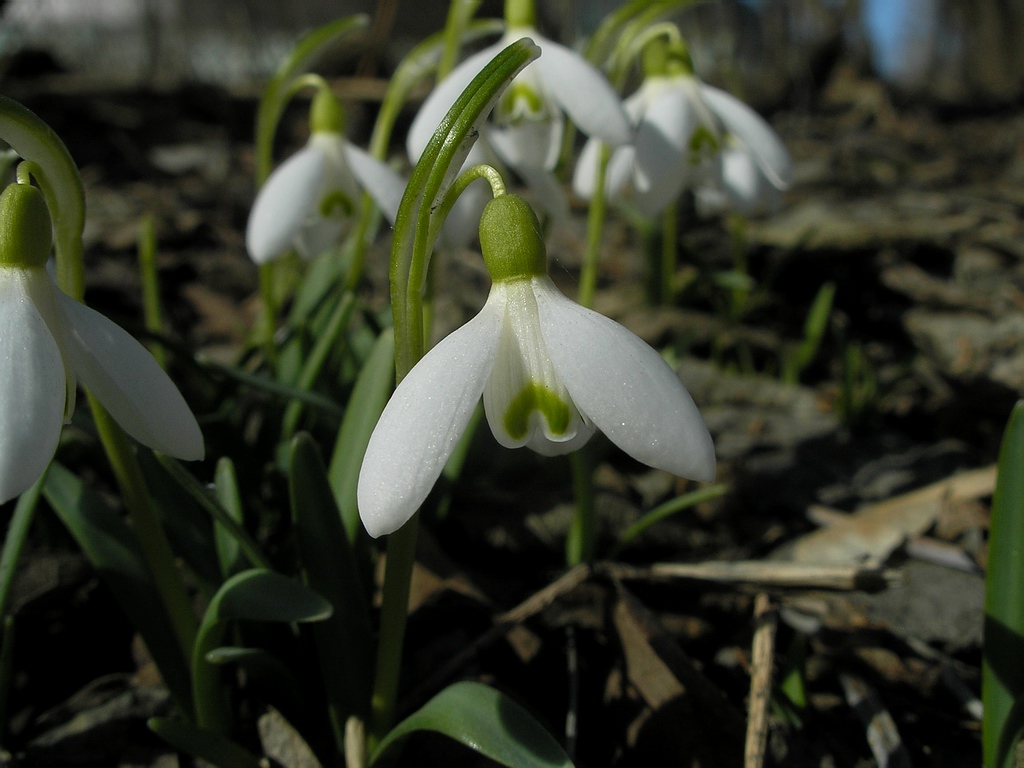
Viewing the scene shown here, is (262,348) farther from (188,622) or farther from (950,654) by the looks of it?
(950,654)

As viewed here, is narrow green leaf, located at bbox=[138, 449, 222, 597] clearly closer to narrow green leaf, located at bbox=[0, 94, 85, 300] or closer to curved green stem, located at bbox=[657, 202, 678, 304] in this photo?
narrow green leaf, located at bbox=[0, 94, 85, 300]

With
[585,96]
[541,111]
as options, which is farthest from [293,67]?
[585,96]

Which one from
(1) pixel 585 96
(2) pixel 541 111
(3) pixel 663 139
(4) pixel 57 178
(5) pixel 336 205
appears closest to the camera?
(4) pixel 57 178

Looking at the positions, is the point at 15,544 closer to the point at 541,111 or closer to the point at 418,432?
the point at 418,432

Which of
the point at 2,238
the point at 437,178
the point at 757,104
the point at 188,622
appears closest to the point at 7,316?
the point at 2,238

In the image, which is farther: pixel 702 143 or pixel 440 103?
pixel 702 143

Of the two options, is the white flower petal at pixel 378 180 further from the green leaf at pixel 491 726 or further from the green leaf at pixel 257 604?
the green leaf at pixel 491 726

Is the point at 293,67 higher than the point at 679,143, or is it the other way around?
the point at 293,67
